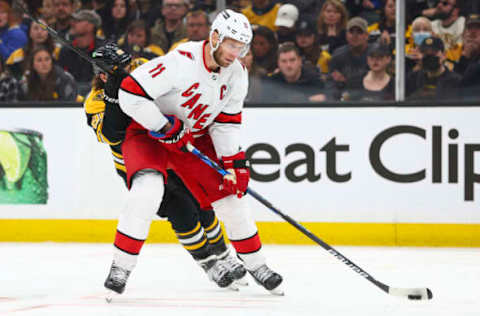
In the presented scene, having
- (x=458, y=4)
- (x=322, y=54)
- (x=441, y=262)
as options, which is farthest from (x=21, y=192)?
(x=458, y=4)

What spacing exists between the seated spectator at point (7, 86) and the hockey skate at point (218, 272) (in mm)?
2145

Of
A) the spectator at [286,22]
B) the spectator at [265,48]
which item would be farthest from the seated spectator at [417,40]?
the spectator at [265,48]

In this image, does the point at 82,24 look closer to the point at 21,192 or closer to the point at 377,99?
the point at 21,192

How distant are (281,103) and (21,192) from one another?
5.39ft

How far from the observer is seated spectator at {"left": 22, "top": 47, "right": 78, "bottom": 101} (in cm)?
523

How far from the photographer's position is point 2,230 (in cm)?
518

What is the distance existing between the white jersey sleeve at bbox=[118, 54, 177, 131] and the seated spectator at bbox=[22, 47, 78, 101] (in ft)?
6.80

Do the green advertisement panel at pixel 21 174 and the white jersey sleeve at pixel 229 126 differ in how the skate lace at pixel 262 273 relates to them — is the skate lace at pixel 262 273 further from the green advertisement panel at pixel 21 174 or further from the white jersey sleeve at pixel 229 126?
the green advertisement panel at pixel 21 174

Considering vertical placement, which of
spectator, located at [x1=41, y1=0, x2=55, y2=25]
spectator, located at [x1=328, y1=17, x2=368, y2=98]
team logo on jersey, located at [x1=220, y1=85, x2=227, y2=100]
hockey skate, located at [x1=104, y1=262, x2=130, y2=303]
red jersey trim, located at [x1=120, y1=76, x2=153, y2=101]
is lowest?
hockey skate, located at [x1=104, y1=262, x2=130, y2=303]

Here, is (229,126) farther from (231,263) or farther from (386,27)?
(386,27)

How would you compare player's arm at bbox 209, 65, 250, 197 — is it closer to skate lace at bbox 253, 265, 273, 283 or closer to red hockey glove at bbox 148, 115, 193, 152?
red hockey glove at bbox 148, 115, 193, 152

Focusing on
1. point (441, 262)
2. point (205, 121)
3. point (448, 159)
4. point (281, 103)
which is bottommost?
point (441, 262)

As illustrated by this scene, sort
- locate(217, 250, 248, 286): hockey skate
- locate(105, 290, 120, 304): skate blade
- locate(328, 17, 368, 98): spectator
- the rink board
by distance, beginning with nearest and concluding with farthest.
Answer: locate(105, 290, 120, 304): skate blade, locate(217, 250, 248, 286): hockey skate, the rink board, locate(328, 17, 368, 98): spectator

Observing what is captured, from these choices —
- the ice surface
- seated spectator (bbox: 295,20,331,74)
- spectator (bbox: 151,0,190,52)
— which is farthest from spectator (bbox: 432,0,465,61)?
spectator (bbox: 151,0,190,52)
